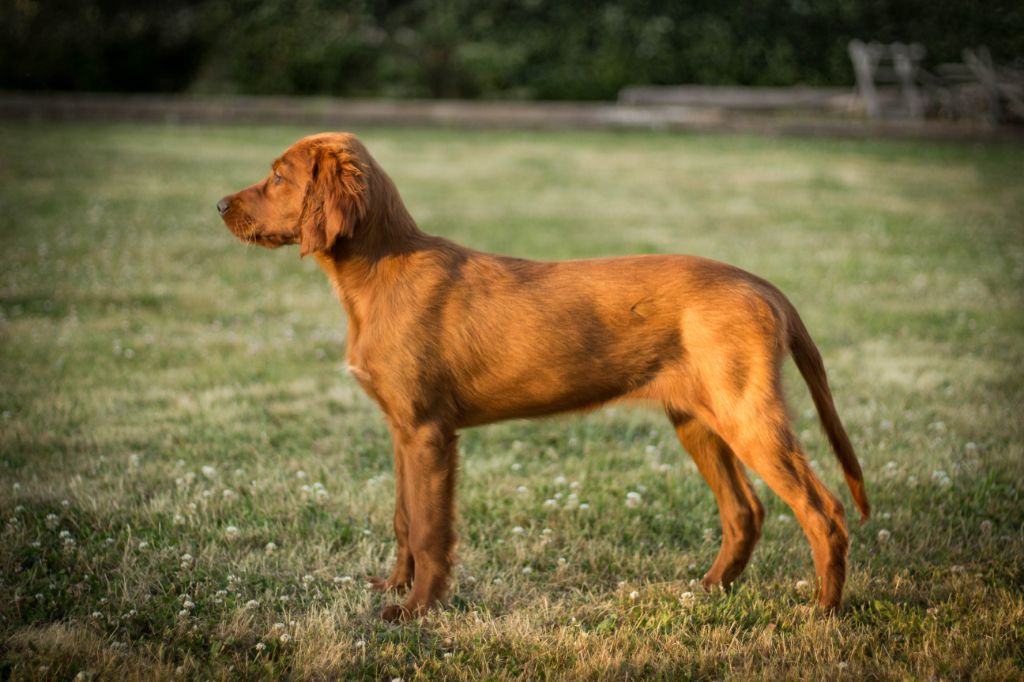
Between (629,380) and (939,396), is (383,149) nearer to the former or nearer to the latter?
(939,396)

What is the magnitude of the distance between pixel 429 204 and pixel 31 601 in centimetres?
996

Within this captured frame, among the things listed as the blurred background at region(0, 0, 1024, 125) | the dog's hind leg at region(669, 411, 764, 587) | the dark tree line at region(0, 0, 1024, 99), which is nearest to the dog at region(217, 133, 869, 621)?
→ the dog's hind leg at region(669, 411, 764, 587)

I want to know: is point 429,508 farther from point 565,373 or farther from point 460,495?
point 460,495

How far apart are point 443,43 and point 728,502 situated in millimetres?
20005

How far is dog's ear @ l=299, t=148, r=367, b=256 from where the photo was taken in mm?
3535

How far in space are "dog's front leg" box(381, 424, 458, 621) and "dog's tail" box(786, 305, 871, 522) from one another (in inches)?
51.9

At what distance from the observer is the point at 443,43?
2233 centimetres

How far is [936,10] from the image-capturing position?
2117cm

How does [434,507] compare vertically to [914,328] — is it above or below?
above

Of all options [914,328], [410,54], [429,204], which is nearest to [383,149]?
[429,204]

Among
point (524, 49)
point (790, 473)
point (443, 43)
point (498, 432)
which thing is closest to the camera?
point (790, 473)

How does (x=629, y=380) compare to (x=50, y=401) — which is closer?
(x=629, y=380)

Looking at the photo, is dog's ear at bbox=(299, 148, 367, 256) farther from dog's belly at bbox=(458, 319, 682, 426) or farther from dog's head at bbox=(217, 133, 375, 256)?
dog's belly at bbox=(458, 319, 682, 426)

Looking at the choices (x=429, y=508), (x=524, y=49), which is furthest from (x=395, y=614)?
(x=524, y=49)
